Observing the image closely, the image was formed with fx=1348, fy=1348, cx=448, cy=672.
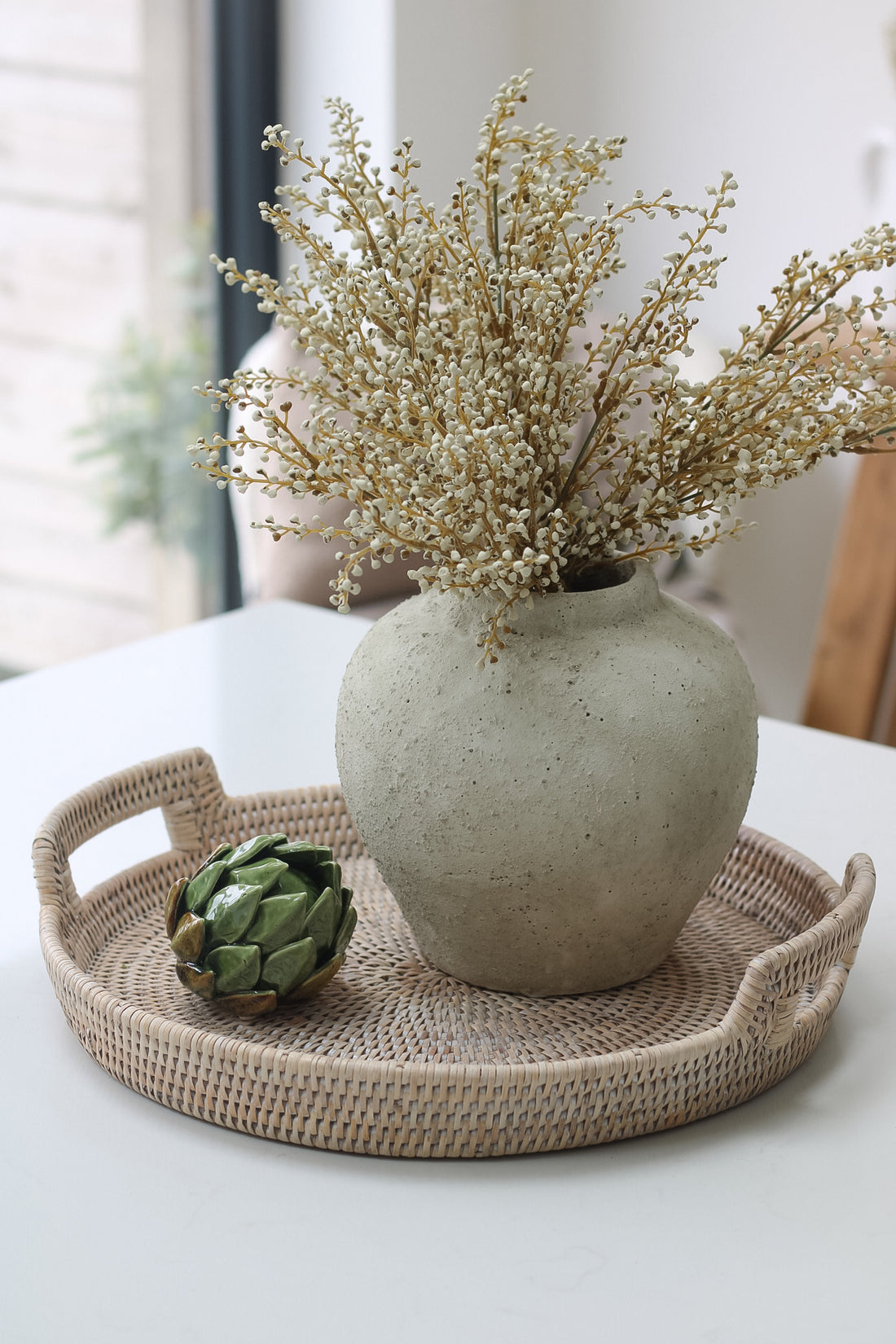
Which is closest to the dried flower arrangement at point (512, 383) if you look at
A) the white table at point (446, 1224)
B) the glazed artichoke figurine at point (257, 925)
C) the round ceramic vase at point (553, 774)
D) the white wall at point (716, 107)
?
the round ceramic vase at point (553, 774)

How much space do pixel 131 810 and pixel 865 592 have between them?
1.13 m

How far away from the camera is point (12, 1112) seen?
25.6 inches

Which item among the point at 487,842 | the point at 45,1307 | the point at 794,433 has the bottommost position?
the point at 45,1307

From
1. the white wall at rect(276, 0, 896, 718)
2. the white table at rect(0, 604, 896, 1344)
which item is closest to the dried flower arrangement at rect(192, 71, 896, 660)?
the white table at rect(0, 604, 896, 1344)

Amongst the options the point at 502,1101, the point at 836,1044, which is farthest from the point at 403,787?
the point at 836,1044

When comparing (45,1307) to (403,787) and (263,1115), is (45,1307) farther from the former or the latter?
(403,787)

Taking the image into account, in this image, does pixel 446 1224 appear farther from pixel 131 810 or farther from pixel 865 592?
pixel 865 592

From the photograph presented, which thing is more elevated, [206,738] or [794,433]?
[794,433]

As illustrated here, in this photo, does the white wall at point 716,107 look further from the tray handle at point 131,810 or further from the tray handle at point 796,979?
the tray handle at point 796,979

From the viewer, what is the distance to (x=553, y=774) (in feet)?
2.21

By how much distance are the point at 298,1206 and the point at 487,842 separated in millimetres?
196

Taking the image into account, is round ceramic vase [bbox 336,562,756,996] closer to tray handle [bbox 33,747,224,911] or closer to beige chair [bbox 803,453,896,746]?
tray handle [bbox 33,747,224,911]

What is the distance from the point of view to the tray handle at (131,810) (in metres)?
0.77

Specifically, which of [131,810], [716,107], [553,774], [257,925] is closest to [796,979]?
[553,774]
